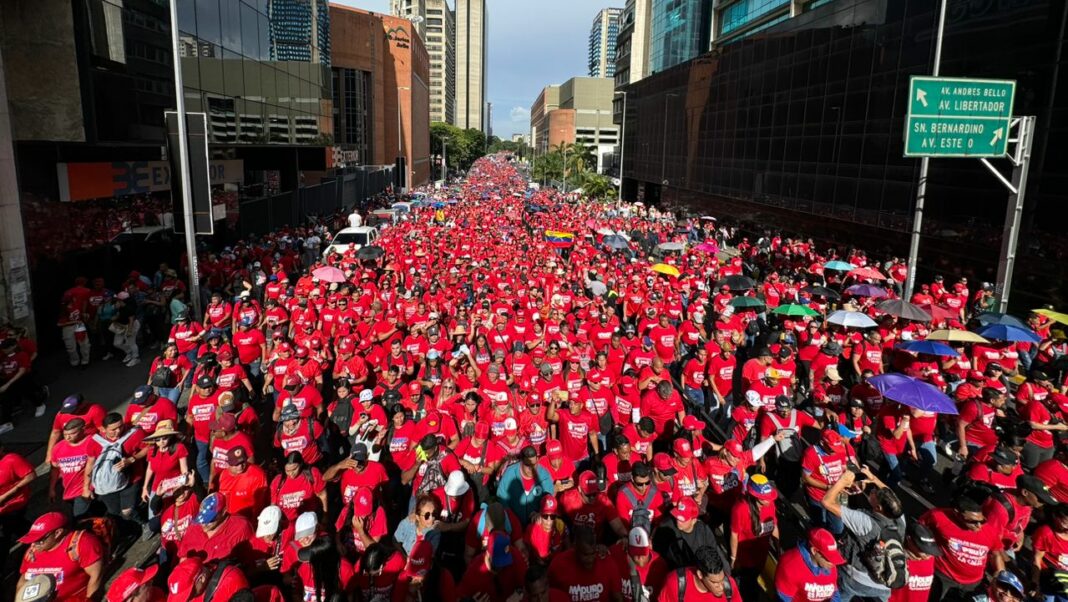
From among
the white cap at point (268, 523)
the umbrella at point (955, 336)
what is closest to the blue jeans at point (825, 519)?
the white cap at point (268, 523)

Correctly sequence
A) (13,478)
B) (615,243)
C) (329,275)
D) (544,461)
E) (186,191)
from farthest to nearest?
(615,243)
(329,275)
(186,191)
(544,461)
(13,478)

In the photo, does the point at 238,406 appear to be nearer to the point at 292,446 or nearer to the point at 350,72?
Answer: the point at 292,446

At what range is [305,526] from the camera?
5.05 meters

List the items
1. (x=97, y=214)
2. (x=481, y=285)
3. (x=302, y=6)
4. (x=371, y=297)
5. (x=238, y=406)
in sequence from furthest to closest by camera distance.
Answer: (x=302, y=6)
(x=97, y=214)
(x=481, y=285)
(x=371, y=297)
(x=238, y=406)

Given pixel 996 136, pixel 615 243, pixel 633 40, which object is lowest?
pixel 615 243

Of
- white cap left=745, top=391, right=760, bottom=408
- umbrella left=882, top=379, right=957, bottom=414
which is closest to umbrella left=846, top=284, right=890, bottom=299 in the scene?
umbrella left=882, top=379, right=957, bottom=414

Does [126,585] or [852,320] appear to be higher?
[852,320]

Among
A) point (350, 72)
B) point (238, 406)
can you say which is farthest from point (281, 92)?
point (350, 72)

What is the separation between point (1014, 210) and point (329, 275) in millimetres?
15813

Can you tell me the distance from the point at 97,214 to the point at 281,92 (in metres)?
14.1

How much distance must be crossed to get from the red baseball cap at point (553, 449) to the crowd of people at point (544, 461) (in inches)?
3.6

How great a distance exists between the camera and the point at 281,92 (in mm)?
28422

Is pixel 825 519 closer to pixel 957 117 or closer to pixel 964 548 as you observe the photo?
pixel 964 548

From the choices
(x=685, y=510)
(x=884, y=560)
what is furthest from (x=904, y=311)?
(x=685, y=510)
